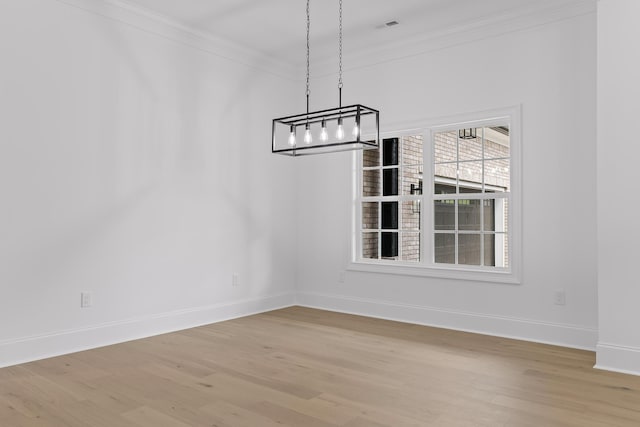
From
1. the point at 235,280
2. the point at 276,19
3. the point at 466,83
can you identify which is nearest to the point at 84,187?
the point at 235,280

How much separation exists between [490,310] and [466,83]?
90.7 inches

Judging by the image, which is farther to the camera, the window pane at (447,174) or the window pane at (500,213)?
the window pane at (447,174)

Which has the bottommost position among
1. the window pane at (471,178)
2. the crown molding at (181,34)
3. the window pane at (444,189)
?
the window pane at (444,189)

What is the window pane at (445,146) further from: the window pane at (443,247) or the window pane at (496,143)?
the window pane at (443,247)

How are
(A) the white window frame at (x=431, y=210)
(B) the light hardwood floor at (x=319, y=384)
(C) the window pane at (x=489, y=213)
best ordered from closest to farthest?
(B) the light hardwood floor at (x=319, y=384) < (A) the white window frame at (x=431, y=210) < (C) the window pane at (x=489, y=213)

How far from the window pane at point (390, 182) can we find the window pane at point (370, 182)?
12 centimetres

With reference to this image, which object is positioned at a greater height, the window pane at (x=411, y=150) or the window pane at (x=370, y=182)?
the window pane at (x=411, y=150)

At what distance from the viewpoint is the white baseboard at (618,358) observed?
349 centimetres

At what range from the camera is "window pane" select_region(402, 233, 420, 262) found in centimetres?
572

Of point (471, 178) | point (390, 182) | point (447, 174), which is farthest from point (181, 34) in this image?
point (471, 178)

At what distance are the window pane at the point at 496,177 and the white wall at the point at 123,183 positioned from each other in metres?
2.52

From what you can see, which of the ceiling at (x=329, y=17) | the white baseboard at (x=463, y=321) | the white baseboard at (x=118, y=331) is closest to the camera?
the white baseboard at (x=118, y=331)

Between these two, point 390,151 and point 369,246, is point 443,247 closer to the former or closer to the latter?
point 369,246

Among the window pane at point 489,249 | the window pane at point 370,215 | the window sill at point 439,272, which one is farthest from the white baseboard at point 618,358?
the window pane at point 370,215
